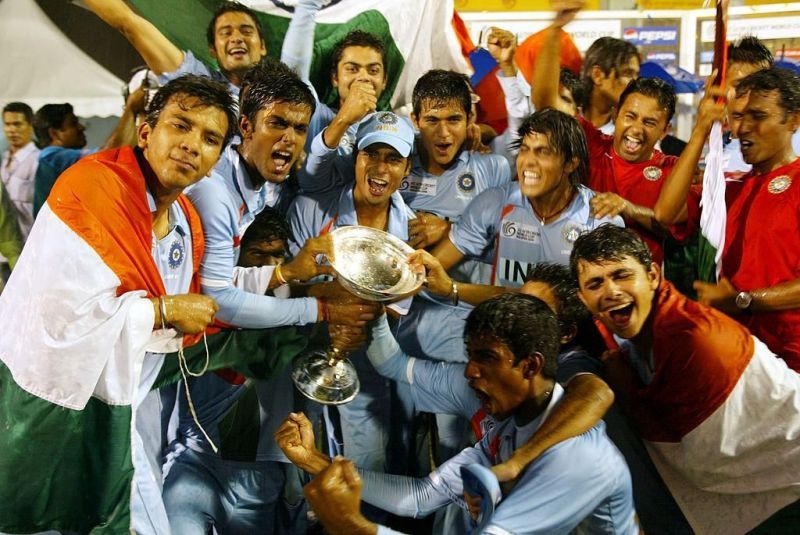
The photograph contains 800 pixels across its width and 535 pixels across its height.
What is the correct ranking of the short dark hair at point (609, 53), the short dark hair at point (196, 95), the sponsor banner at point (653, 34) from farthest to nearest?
the sponsor banner at point (653, 34), the short dark hair at point (609, 53), the short dark hair at point (196, 95)

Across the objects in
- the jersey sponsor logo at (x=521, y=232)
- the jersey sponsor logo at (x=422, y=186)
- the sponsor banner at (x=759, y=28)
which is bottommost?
the jersey sponsor logo at (x=521, y=232)

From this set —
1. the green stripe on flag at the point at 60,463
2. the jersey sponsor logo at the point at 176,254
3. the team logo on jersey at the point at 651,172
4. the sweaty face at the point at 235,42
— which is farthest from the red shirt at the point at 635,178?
the green stripe on flag at the point at 60,463

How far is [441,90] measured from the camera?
328 cm

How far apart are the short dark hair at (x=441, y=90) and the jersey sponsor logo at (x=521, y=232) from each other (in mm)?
457

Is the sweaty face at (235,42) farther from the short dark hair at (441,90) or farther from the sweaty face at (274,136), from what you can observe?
the short dark hair at (441,90)

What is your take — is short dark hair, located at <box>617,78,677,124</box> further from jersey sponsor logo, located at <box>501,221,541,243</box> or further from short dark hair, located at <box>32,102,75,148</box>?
short dark hair, located at <box>32,102,75,148</box>

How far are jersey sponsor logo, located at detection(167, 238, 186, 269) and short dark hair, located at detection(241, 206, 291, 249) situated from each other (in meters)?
0.28

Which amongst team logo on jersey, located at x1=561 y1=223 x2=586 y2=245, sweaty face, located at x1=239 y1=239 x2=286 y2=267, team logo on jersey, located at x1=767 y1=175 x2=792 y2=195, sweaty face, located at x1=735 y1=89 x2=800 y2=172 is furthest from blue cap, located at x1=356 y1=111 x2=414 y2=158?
team logo on jersey, located at x1=767 y1=175 x2=792 y2=195

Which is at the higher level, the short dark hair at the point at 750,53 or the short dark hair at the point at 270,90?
the short dark hair at the point at 750,53

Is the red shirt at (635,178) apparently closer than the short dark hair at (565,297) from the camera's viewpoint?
No

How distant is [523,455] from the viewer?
2.53m

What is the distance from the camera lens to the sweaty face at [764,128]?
3.10 m

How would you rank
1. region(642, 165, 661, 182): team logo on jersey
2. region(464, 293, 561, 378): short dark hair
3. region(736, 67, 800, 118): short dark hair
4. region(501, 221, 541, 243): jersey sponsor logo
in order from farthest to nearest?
region(642, 165, 661, 182): team logo on jersey → region(501, 221, 541, 243): jersey sponsor logo → region(736, 67, 800, 118): short dark hair → region(464, 293, 561, 378): short dark hair

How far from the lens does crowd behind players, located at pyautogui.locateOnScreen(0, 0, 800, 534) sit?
2693 mm
